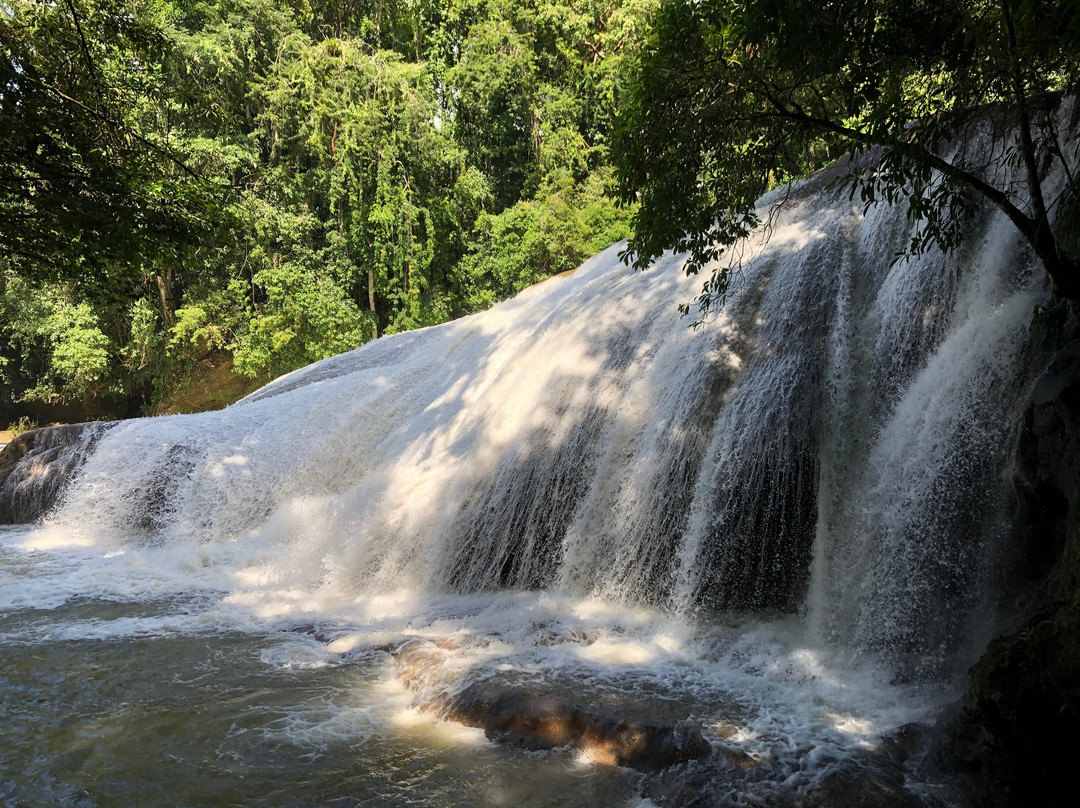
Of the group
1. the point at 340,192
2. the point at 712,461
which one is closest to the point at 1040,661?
the point at 712,461

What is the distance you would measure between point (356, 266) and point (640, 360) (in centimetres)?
1885

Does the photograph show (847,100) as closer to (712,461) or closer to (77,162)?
(712,461)

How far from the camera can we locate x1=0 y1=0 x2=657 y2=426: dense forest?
22453 mm

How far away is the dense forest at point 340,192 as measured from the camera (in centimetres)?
2245

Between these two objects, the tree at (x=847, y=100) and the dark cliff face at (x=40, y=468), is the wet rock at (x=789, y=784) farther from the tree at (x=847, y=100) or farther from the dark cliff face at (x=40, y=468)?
the dark cliff face at (x=40, y=468)

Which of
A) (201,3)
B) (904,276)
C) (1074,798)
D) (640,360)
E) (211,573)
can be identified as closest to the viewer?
(1074,798)

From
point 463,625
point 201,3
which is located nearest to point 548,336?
point 463,625

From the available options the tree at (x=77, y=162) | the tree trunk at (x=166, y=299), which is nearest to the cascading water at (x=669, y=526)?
the tree at (x=77, y=162)

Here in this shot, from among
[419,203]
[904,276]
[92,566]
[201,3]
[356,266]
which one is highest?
[201,3]

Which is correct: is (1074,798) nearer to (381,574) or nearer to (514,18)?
(381,574)

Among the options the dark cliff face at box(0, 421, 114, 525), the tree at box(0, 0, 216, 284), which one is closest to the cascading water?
the dark cliff face at box(0, 421, 114, 525)

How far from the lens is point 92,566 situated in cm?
975

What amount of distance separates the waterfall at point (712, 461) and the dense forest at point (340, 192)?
1200 centimetres

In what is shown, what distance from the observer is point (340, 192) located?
23.9m
